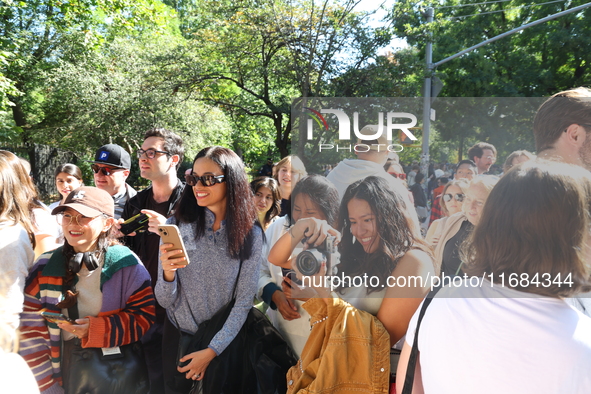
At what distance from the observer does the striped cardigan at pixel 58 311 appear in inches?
76.6

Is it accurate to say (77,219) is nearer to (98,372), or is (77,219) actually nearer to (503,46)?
(98,372)

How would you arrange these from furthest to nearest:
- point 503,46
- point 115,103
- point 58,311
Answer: point 115,103 → point 503,46 → point 58,311

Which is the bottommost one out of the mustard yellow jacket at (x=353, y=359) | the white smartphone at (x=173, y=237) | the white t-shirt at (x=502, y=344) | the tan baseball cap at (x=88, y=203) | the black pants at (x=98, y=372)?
the black pants at (x=98, y=372)

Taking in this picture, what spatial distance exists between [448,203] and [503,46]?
11799 mm

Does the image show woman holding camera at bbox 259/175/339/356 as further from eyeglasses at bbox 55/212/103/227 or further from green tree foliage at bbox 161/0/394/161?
green tree foliage at bbox 161/0/394/161

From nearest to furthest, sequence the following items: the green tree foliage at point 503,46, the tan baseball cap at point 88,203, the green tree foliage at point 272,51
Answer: the tan baseball cap at point 88,203 < the green tree foliage at point 503,46 < the green tree foliage at point 272,51

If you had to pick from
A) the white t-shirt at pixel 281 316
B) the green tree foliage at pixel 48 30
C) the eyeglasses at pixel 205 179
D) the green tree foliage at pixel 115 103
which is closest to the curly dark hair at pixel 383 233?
the white t-shirt at pixel 281 316

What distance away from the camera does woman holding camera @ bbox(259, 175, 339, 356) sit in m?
2.08

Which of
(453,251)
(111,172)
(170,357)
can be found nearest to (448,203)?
(453,251)

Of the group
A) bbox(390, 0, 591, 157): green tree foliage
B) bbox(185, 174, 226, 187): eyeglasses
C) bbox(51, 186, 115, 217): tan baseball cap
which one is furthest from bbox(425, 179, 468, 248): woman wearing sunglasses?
bbox(390, 0, 591, 157): green tree foliage

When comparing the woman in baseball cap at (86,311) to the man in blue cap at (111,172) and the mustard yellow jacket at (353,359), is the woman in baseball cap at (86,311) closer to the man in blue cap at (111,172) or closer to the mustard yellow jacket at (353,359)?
the mustard yellow jacket at (353,359)

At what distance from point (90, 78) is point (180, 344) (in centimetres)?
1326

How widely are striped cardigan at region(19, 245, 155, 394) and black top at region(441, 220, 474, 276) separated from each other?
1404 millimetres

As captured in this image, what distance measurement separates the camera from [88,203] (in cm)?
211
